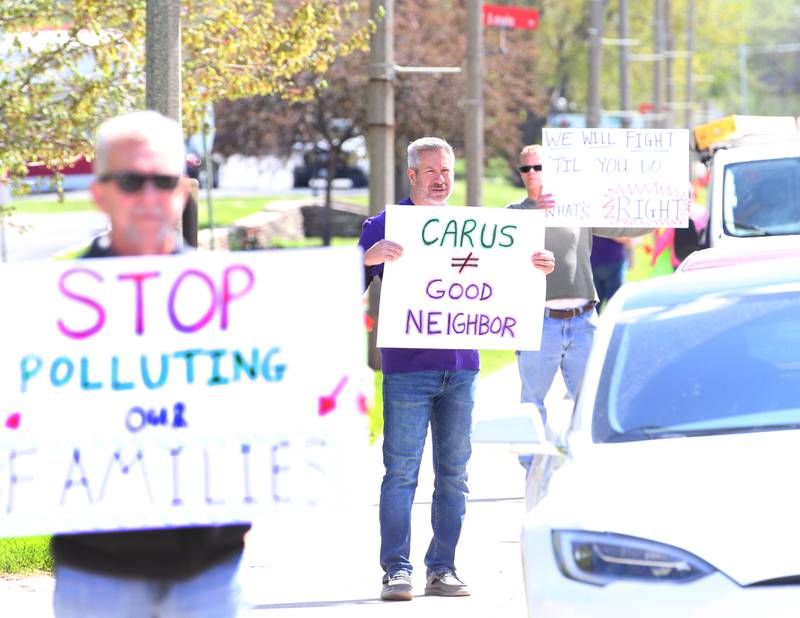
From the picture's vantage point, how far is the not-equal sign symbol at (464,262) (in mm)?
7598

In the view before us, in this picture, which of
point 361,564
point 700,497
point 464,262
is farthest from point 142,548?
point 361,564

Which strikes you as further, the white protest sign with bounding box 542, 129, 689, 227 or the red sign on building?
Result: the red sign on building

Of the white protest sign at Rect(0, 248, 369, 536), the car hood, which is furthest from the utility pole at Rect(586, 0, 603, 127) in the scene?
the white protest sign at Rect(0, 248, 369, 536)

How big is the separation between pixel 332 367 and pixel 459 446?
307 centimetres

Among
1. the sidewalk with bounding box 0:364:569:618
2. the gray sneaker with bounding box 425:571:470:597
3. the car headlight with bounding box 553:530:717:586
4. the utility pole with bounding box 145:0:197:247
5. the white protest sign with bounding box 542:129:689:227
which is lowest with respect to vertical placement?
the sidewalk with bounding box 0:364:569:618

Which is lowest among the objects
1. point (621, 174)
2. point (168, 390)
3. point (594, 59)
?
point (168, 390)

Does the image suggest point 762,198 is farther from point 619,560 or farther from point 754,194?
point 619,560

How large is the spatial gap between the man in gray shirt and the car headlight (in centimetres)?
449

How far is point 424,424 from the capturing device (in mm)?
7383

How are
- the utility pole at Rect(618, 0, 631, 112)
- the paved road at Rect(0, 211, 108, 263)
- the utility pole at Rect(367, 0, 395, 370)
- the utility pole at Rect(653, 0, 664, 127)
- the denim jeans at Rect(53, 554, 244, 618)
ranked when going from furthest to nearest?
the utility pole at Rect(653, 0, 664, 127), the utility pole at Rect(618, 0, 631, 112), the paved road at Rect(0, 211, 108, 263), the utility pole at Rect(367, 0, 395, 370), the denim jeans at Rect(53, 554, 244, 618)

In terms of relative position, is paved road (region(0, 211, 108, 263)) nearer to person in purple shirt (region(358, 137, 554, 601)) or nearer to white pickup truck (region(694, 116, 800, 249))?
white pickup truck (region(694, 116, 800, 249))

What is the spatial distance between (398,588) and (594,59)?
24.5 metres

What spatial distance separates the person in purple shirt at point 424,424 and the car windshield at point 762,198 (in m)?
5.27

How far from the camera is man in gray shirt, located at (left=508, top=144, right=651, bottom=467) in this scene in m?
9.31
